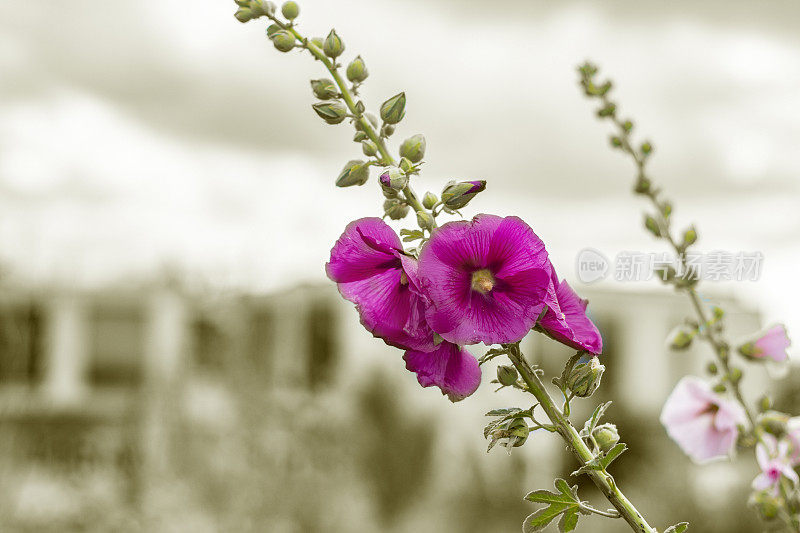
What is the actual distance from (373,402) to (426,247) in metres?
9.66

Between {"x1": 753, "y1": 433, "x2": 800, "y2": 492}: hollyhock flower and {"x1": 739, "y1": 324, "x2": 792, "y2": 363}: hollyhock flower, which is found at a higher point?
{"x1": 739, "y1": 324, "x2": 792, "y2": 363}: hollyhock flower

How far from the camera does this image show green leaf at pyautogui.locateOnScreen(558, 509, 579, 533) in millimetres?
896

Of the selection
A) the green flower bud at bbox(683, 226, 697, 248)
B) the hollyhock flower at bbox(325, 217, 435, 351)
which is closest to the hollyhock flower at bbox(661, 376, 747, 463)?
the green flower bud at bbox(683, 226, 697, 248)

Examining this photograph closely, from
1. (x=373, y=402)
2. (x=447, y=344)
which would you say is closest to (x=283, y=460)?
(x=373, y=402)

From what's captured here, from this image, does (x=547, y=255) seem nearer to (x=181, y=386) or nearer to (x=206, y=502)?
(x=206, y=502)

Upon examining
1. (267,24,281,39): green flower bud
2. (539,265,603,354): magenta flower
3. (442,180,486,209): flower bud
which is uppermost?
(267,24,281,39): green flower bud

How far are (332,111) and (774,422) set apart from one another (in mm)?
1223

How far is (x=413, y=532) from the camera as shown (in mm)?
9844

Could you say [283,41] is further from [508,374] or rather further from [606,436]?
[606,436]

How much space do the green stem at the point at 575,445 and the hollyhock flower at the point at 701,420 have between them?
1.06 m

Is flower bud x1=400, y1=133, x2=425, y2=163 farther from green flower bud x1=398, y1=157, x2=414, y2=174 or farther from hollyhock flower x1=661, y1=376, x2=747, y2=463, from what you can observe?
hollyhock flower x1=661, y1=376, x2=747, y2=463

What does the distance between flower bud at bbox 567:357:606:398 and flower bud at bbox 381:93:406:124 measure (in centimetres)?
38

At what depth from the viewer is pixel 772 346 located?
1775 millimetres

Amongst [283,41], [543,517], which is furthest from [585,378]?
[283,41]
